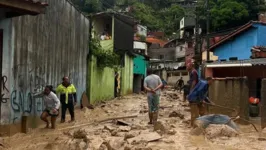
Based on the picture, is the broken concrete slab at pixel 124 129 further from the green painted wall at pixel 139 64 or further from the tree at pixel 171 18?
the tree at pixel 171 18

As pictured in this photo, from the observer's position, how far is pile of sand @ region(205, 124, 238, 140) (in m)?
8.55

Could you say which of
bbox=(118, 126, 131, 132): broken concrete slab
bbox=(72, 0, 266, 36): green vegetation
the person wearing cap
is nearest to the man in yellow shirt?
bbox=(118, 126, 131, 132): broken concrete slab

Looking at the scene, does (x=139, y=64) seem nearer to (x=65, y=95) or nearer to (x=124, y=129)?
(x=65, y=95)

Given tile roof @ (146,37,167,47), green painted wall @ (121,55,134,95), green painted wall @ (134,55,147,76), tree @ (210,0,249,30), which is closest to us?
green painted wall @ (121,55,134,95)

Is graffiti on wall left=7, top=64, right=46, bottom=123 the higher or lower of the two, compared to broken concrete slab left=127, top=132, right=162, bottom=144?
higher

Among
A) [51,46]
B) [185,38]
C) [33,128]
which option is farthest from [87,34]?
[185,38]

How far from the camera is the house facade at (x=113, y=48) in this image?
22.1 meters

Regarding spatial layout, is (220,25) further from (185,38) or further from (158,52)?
(158,52)

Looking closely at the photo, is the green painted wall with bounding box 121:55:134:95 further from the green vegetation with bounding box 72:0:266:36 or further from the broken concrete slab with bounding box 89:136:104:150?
the broken concrete slab with bounding box 89:136:104:150

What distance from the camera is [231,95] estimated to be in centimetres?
1138

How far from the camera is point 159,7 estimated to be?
262 feet

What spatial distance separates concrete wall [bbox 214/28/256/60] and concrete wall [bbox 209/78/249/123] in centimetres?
1578

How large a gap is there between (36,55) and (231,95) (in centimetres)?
618

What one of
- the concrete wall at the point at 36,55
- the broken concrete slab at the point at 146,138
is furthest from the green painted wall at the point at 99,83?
the broken concrete slab at the point at 146,138
